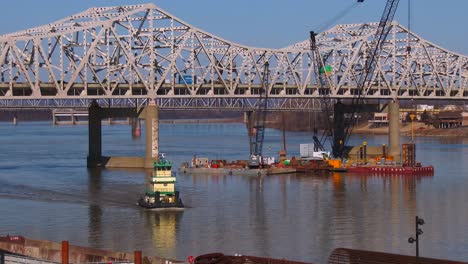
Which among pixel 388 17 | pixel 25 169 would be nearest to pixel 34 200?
pixel 25 169

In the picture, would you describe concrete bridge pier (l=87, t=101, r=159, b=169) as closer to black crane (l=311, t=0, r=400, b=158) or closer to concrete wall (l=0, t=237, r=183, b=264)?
black crane (l=311, t=0, r=400, b=158)

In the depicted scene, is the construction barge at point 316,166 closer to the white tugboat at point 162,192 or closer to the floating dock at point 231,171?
the floating dock at point 231,171

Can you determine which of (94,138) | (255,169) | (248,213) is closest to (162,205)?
(248,213)

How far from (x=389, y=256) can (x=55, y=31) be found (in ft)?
275

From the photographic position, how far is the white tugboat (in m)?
69.1

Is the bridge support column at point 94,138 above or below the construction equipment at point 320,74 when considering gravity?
below

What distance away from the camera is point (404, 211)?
2702 inches

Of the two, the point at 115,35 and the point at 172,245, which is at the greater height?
the point at 115,35

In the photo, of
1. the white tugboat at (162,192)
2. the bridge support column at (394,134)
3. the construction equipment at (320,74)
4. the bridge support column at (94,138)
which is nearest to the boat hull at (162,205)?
the white tugboat at (162,192)

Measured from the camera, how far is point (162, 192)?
7044cm

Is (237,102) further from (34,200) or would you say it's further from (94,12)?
(34,200)

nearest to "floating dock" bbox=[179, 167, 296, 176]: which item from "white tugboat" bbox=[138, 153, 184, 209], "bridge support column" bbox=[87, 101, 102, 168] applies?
"bridge support column" bbox=[87, 101, 102, 168]

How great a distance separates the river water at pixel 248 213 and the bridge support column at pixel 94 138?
8.08m

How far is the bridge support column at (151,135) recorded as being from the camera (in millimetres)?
111938
